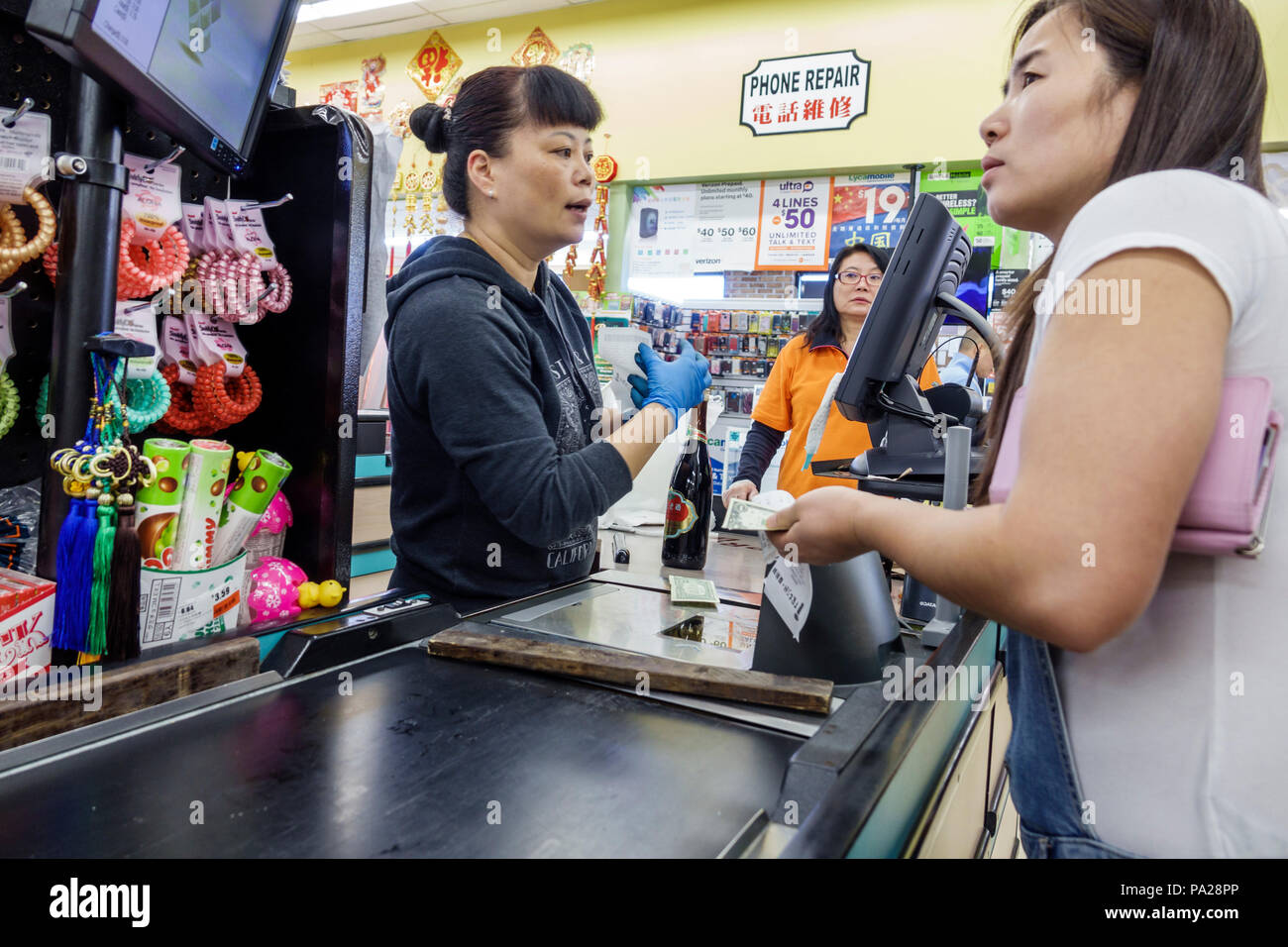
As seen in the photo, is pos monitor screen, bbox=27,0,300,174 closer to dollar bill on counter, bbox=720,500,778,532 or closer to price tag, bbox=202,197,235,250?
Result: price tag, bbox=202,197,235,250

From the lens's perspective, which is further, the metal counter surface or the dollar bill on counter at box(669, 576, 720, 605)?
the dollar bill on counter at box(669, 576, 720, 605)

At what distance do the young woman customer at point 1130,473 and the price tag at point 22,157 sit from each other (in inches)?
40.8

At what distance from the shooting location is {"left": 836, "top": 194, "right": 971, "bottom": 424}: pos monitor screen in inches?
54.3

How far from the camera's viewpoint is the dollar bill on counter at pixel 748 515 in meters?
0.95

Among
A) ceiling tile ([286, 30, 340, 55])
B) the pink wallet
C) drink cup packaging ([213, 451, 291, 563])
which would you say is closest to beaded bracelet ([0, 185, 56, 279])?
drink cup packaging ([213, 451, 291, 563])

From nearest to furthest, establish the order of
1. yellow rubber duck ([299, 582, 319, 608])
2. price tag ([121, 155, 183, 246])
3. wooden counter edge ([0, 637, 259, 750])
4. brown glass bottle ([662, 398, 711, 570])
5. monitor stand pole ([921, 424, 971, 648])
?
wooden counter edge ([0, 637, 259, 750]), price tag ([121, 155, 183, 246]), monitor stand pole ([921, 424, 971, 648]), yellow rubber duck ([299, 582, 319, 608]), brown glass bottle ([662, 398, 711, 570])

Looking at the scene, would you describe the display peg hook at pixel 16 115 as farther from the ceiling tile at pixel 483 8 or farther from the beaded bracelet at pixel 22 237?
the ceiling tile at pixel 483 8

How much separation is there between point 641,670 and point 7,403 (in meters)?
0.92

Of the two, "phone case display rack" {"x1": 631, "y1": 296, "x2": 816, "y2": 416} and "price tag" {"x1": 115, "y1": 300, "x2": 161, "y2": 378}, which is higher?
"phone case display rack" {"x1": 631, "y1": 296, "x2": 816, "y2": 416}

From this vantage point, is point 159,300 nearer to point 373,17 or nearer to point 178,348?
point 178,348

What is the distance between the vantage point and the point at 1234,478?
0.57 meters

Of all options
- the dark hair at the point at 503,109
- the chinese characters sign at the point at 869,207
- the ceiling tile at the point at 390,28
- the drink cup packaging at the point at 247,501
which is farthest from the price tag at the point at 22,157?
the ceiling tile at the point at 390,28

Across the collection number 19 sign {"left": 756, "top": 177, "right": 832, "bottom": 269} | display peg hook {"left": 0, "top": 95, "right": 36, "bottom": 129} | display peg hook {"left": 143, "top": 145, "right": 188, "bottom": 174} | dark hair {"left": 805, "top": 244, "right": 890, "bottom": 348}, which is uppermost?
number 19 sign {"left": 756, "top": 177, "right": 832, "bottom": 269}

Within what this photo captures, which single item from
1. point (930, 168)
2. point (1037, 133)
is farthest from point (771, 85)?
point (1037, 133)
